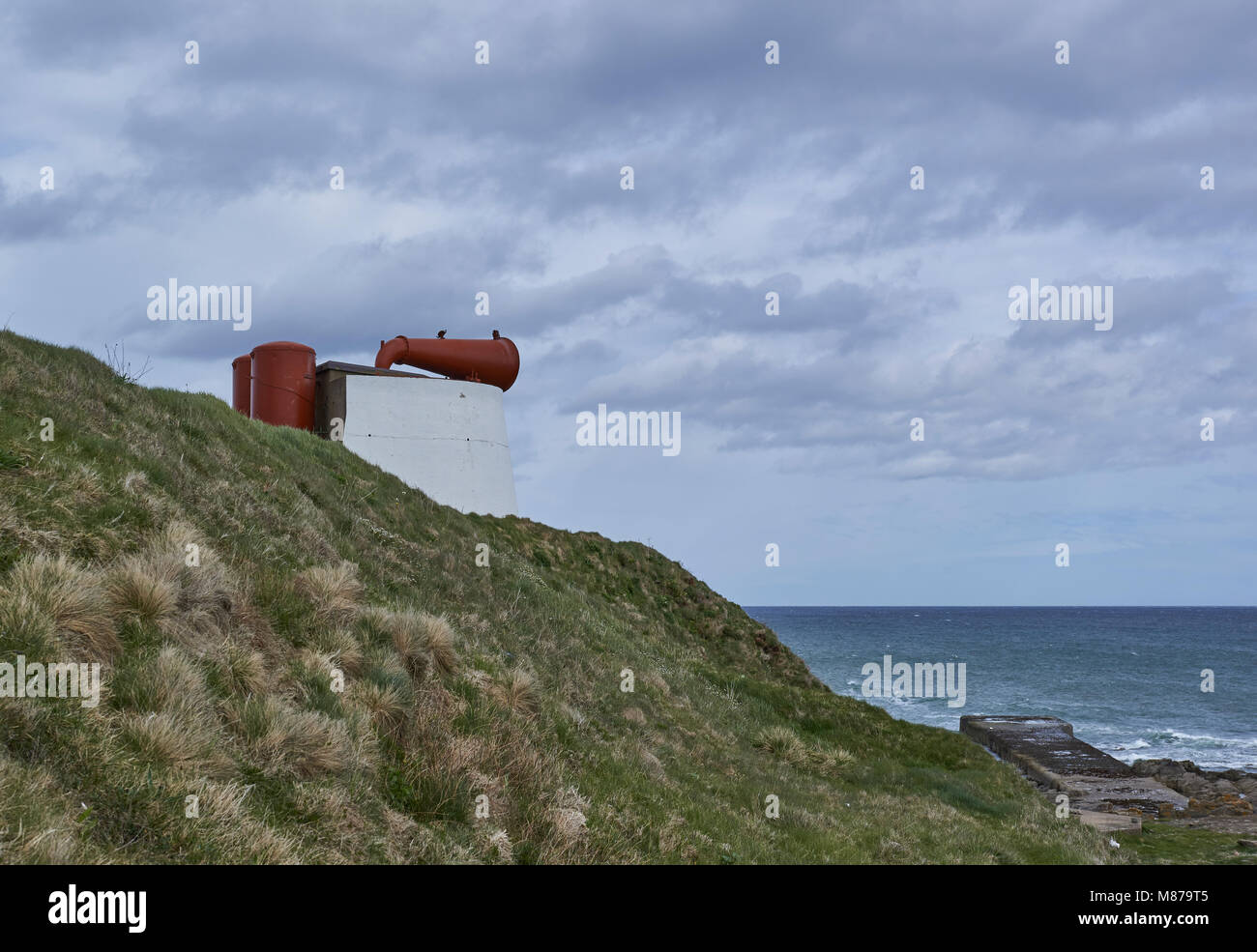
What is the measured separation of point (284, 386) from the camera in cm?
3522

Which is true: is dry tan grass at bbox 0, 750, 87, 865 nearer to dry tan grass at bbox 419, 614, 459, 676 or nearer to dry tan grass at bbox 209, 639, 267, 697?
dry tan grass at bbox 209, 639, 267, 697

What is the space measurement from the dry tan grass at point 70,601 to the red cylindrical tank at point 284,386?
29.1 meters

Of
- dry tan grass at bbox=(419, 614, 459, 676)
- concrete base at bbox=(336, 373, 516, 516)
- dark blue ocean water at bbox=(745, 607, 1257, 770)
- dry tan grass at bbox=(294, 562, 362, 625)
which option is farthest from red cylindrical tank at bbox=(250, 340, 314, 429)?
dark blue ocean water at bbox=(745, 607, 1257, 770)

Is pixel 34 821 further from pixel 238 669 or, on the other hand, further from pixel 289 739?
pixel 238 669

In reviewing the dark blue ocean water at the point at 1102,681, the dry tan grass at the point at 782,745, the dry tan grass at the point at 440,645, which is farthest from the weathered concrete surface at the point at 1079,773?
the dry tan grass at the point at 440,645

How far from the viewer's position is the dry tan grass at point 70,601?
6750 mm

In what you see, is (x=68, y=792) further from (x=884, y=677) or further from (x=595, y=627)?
(x=884, y=677)

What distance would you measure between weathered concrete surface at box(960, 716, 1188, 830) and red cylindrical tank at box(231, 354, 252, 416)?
34.5 m

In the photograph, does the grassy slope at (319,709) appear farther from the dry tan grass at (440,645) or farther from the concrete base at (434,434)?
the concrete base at (434,434)

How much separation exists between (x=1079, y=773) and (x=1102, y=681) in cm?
5036

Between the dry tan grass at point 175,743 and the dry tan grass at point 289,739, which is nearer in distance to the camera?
the dry tan grass at point 175,743

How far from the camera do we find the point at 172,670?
6734 mm

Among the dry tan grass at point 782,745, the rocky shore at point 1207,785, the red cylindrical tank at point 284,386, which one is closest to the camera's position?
the dry tan grass at point 782,745

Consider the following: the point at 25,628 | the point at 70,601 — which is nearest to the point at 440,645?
the point at 70,601
